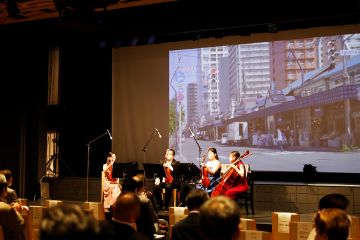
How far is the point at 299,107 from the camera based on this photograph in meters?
9.48

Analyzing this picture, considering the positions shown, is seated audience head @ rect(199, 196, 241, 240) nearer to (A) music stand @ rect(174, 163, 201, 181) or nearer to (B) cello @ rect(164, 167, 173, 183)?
(A) music stand @ rect(174, 163, 201, 181)

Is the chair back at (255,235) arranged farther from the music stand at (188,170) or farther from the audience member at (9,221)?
the music stand at (188,170)

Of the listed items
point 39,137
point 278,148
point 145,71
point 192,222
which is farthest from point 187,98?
point 192,222

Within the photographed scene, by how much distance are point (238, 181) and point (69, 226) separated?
663 centimetres

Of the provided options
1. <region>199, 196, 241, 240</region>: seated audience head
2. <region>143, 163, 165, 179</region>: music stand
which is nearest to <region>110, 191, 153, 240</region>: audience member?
<region>199, 196, 241, 240</region>: seated audience head

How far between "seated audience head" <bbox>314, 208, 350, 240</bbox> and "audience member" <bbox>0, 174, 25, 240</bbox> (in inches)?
99.5

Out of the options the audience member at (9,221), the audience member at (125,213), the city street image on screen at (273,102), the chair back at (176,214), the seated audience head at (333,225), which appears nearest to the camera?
the seated audience head at (333,225)

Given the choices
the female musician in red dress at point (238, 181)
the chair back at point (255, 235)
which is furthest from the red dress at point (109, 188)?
the chair back at point (255, 235)

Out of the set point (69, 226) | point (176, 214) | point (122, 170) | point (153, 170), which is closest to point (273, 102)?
Answer: point (153, 170)

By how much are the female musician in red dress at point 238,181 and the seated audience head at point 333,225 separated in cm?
528

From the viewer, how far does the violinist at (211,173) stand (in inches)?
325

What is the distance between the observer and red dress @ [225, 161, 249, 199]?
7973 mm

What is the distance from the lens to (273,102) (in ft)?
32.0

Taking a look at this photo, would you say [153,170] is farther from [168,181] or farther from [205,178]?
[205,178]
